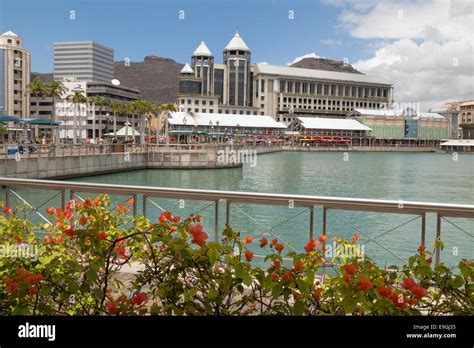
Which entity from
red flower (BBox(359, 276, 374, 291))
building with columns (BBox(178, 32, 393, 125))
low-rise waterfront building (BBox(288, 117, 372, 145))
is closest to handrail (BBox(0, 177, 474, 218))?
red flower (BBox(359, 276, 374, 291))

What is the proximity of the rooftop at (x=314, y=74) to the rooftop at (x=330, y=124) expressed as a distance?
34617mm

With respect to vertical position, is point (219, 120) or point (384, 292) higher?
point (219, 120)

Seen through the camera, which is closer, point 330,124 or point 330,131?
point 330,124

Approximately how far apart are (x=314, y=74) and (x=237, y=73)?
3220cm

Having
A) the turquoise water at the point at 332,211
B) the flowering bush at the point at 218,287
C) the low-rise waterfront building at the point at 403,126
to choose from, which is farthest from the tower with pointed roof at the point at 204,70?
the flowering bush at the point at 218,287

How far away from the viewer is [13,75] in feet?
331

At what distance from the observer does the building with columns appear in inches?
6078

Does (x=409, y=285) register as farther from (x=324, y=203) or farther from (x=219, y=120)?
(x=219, y=120)

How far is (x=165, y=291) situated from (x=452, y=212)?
3376 mm

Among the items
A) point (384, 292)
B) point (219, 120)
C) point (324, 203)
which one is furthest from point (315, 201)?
point (219, 120)

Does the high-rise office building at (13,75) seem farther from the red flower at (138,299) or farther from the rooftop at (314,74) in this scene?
the red flower at (138,299)

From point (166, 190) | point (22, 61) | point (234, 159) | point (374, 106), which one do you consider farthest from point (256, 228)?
point (374, 106)

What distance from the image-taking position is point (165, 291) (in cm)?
260

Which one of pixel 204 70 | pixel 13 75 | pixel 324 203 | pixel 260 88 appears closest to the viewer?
pixel 324 203
